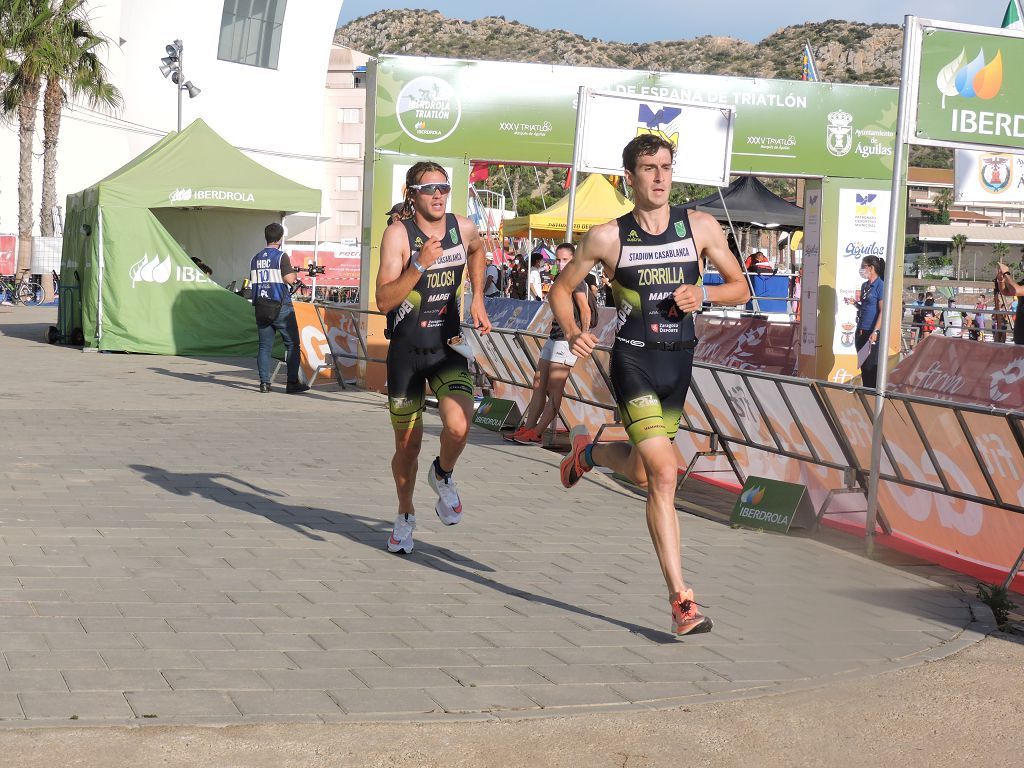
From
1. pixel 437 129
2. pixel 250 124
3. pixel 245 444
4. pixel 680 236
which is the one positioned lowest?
pixel 245 444

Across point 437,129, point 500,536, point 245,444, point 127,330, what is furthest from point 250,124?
point 500,536

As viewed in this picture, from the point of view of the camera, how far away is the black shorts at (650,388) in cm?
556

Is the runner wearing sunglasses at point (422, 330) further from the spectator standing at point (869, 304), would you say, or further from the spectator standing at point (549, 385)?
the spectator standing at point (869, 304)

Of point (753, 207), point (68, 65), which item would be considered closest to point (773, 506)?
point (753, 207)

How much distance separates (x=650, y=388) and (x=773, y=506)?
112 inches

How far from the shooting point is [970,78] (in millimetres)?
7473

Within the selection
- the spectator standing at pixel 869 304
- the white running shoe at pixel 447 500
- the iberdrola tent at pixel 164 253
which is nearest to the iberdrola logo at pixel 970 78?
the white running shoe at pixel 447 500

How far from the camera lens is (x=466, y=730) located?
414 centimetres

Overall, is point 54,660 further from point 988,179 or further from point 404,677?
point 988,179

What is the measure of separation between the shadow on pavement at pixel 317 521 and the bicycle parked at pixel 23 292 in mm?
34578

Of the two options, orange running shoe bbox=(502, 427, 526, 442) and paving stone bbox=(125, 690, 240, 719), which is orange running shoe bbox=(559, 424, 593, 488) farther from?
orange running shoe bbox=(502, 427, 526, 442)

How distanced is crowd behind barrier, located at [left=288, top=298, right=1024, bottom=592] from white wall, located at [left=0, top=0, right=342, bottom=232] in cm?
4516

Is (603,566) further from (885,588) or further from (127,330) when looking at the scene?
(127,330)

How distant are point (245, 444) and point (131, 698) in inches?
269
